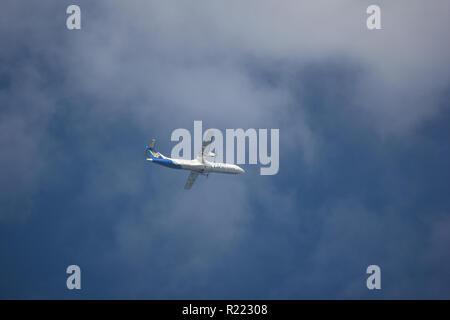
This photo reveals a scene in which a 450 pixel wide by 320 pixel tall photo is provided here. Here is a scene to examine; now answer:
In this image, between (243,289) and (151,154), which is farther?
(243,289)

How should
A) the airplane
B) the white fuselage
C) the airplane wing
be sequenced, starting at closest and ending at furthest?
the airplane < the white fuselage < the airplane wing

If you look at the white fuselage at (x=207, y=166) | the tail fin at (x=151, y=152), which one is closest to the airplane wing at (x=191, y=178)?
the white fuselage at (x=207, y=166)

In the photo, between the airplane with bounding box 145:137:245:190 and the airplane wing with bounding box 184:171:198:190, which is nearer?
the airplane with bounding box 145:137:245:190

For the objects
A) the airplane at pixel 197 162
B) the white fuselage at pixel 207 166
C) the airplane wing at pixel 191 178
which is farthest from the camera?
the airplane wing at pixel 191 178

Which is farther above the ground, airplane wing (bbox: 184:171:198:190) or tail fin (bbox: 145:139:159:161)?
tail fin (bbox: 145:139:159:161)

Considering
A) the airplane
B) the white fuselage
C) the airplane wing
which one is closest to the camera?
the airplane

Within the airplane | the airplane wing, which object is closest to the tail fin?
the airplane

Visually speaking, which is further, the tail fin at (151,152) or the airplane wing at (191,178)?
the airplane wing at (191,178)

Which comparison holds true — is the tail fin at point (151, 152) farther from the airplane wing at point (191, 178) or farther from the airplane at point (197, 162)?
the airplane wing at point (191, 178)

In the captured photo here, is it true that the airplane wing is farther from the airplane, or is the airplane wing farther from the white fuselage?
the white fuselage
